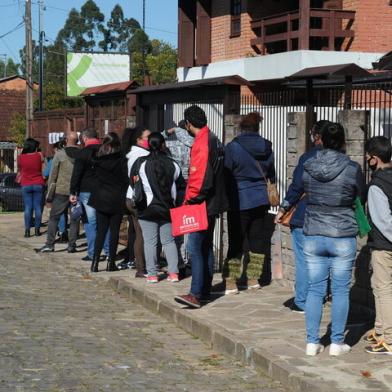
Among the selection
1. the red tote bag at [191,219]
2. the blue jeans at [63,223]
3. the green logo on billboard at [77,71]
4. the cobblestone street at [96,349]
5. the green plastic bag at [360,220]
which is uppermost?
the green logo on billboard at [77,71]

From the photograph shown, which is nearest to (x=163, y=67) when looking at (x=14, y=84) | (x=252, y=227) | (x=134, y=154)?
(x=14, y=84)

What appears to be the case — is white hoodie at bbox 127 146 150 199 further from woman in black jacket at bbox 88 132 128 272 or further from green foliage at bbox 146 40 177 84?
green foliage at bbox 146 40 177 84

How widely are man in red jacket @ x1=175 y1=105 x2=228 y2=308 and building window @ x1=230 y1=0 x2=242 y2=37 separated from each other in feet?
66.2

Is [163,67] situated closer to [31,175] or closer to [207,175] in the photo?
[31,175]

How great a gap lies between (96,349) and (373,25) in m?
19.6

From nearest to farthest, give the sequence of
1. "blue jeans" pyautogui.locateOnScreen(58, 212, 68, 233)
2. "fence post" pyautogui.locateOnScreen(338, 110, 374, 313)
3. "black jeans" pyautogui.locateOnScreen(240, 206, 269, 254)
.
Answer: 1. "fence post" pyautogui.locateOnScreen(338, 110, 374, 313)
2. "black jeans" pyautogui.locateOnScreen(240, 206, 269, 254)
3. "blue jeans" pyautogui.locateOnScreen(58, 212, 68, 233)

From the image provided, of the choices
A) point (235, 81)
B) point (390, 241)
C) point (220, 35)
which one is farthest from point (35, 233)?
point (220, 35)

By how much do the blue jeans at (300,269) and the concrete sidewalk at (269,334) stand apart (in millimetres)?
206

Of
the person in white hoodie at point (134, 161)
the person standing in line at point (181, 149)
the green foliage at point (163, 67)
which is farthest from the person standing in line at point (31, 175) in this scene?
the green foliage at point (163, 67)

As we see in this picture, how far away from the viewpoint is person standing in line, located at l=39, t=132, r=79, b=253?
47.4ft

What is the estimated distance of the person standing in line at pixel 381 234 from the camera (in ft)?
23.0

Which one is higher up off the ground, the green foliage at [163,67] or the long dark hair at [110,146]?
the green foliage at [163,67]

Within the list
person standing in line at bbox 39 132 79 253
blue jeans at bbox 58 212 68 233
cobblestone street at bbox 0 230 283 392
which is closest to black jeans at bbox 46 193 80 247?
person standing in line at bbox 39 132 79 253

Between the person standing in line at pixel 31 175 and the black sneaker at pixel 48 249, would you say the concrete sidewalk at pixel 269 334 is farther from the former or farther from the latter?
the person standing in line at pixel 31 175
